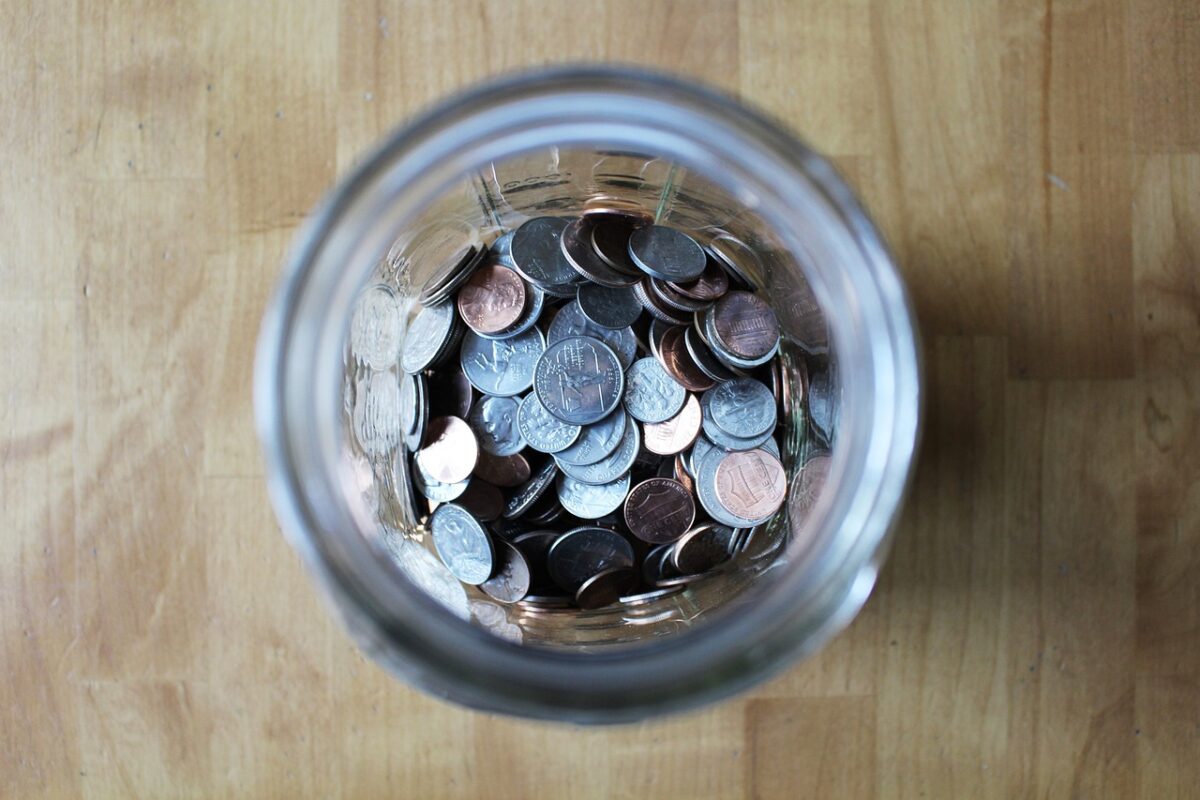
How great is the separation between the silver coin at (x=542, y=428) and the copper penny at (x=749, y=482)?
8 cm

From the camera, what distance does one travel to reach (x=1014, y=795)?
1.87 ft

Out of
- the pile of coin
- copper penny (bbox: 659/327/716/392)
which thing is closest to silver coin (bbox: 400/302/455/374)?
the pile of coin

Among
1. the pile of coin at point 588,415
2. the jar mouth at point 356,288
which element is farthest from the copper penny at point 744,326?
the jar mouth at point 356,288

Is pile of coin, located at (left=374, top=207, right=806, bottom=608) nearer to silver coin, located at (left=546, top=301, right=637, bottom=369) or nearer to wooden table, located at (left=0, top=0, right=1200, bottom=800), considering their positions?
silver coin, located at (left=546, top=301, right=637, bottom=369)

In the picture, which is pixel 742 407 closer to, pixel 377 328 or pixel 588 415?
pixel 588 415

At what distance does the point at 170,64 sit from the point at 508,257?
10.3 inches

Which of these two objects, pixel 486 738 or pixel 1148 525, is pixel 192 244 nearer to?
pixel 486 738

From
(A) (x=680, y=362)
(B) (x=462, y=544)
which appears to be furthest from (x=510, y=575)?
(A) (x=680, y=362)

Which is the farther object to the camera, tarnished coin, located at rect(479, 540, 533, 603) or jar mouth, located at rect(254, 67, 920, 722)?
tarnished coin, located at rect(479, 540, 533, 603)

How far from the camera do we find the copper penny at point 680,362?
1.52 feet

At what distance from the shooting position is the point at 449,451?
0.46 m

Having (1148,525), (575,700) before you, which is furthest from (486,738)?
(1148,525)

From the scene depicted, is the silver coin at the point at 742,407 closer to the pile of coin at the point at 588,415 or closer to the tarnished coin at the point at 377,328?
the pile of coin at the point at 588,415

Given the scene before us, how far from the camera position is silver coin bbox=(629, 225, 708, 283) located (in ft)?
1.45
